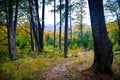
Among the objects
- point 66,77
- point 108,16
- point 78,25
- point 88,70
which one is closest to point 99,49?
point 88,70

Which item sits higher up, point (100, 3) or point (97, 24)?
point (100, 3)

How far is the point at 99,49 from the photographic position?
830cm

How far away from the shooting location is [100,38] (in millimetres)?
8234

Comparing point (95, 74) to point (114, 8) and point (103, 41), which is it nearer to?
point (103, 41)

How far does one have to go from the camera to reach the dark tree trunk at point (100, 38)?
8.23 m

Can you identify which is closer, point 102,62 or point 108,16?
point 102,62

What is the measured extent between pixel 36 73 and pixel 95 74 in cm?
289

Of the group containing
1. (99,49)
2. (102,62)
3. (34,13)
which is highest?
(34,13)

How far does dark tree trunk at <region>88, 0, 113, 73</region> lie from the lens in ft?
27.0

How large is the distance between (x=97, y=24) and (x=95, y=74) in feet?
7.34

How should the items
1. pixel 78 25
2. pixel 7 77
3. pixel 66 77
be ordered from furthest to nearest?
1. pixel 78 25
2. pixel 7 77
3. pixel 66 77

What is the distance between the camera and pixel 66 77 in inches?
319

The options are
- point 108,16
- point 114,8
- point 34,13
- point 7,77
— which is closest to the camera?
point 7,77

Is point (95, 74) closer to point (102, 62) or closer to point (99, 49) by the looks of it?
point (102, 62)
